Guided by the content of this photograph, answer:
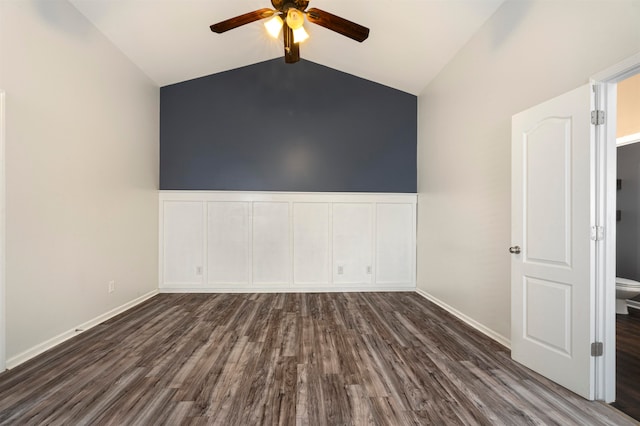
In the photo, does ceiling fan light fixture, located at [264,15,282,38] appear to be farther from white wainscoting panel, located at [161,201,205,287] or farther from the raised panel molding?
white wainscoting panel, located at [161,201,205,287]

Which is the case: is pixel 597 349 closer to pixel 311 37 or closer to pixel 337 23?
pixel 337 23

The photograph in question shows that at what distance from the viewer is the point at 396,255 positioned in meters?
4.46

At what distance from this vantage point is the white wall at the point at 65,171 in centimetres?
214

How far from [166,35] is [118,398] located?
3.66 m

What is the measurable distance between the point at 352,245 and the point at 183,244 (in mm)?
2614

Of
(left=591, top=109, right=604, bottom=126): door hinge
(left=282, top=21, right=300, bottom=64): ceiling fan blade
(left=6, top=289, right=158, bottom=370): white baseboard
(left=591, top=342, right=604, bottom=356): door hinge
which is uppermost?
(left=282, top=21, right=300, bottom=64): ceiling fan blade

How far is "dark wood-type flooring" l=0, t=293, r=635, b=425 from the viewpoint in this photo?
161 centimetres

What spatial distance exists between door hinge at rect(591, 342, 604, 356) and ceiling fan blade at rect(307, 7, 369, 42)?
2.72 meters

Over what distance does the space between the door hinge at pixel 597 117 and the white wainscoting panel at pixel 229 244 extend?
3.87 m

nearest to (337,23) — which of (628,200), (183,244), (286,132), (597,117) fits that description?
(597,117)

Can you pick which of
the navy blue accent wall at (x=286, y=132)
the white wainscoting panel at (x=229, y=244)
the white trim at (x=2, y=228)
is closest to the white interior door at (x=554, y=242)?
the navy blue accent wall at (x=286, y=132)

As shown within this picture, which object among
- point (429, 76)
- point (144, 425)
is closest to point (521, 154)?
point (429, 76)

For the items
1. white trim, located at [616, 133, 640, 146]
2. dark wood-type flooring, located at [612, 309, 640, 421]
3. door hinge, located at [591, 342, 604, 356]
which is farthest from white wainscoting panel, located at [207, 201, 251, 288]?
white trim, located at [616, 133, 640, 146]

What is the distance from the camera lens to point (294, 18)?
86.4 inches
